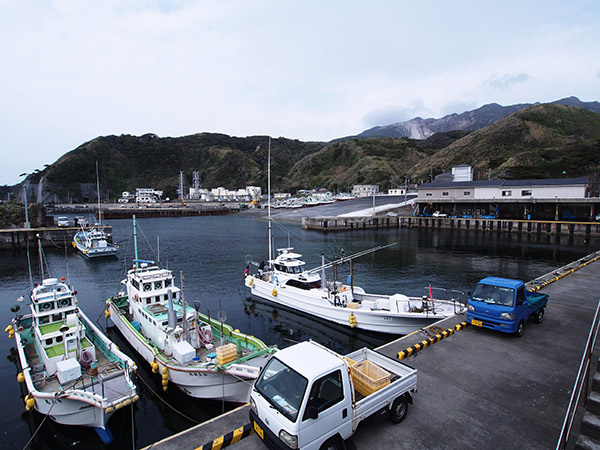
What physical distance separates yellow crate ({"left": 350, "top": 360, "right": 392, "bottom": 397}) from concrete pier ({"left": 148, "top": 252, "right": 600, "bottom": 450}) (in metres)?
0.73

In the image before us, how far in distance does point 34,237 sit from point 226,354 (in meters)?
61.2

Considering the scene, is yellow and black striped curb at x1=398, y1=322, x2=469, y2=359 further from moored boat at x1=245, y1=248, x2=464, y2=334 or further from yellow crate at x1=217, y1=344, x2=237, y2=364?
yellow crate at x1=217, y1=344, x2=237, y2=364

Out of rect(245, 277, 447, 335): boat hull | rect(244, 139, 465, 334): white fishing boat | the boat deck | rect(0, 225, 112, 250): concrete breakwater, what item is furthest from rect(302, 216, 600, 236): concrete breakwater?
the boat deck

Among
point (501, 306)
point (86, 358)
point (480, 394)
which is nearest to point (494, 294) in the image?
point (501, 306)

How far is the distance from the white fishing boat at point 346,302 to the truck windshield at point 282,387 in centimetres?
1175

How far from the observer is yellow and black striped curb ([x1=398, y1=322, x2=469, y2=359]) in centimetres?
1043

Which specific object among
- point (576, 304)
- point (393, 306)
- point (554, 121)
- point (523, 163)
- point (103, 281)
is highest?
point (554, 121)

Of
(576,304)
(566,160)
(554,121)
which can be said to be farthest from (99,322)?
(554,121)

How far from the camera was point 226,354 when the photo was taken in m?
12.2

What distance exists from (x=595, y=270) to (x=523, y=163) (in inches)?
4213

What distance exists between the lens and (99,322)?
22109mm

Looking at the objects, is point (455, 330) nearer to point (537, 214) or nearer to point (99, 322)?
point (99, 322)

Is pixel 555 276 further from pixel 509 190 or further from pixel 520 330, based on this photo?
pixel 509 190

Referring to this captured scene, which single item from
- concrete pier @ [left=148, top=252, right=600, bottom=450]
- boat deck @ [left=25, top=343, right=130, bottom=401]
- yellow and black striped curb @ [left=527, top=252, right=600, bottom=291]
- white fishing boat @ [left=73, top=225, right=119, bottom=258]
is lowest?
white fishing boat @ [left=73, top=225, right=119, bottom=258]
